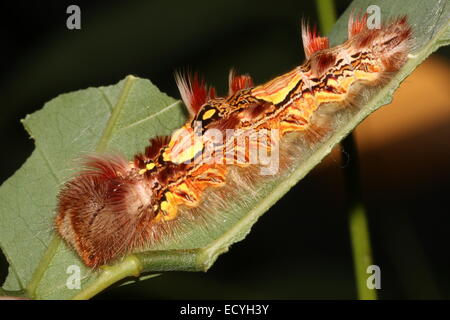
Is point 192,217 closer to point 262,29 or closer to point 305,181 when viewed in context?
point 262,29

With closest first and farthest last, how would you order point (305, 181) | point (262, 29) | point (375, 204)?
point (262, 29) → point (375, 204) → point (305, 181)

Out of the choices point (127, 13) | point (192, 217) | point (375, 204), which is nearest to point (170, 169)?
point (192, 217)

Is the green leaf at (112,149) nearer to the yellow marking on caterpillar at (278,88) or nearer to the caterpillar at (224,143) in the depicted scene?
the caterpillar at (224,143)

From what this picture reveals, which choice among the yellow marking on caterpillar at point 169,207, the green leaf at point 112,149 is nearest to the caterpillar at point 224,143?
the yellow marking on caterpillar at point 169,207

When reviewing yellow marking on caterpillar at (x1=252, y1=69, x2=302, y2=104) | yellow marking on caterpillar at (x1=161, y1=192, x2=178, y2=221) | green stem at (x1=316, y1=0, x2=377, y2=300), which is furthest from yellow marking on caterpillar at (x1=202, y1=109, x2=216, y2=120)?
green stem at (x1=316, y1=0, x2=377, y2=300)

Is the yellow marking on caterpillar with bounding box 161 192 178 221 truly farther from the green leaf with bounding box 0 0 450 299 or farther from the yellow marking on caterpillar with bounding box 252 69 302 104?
the yellow marking on caterpillar with bounding box 252 69 302 104

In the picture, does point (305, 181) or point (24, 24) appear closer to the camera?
point (24, 24)
